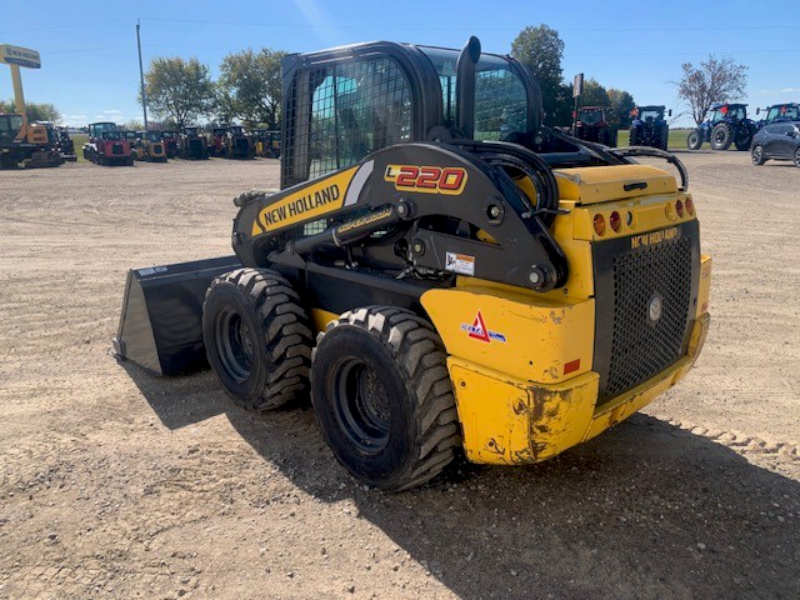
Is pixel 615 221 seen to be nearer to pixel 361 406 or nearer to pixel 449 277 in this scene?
pixel 449 277

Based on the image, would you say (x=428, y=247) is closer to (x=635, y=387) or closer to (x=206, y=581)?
(x=635, y=387)

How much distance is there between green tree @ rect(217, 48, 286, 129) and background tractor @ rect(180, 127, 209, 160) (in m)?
22.4

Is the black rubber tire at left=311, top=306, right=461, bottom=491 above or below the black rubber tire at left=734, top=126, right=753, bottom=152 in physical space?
below

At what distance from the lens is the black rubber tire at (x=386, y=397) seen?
3092mm

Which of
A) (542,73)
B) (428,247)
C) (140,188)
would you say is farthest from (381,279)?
(542,73)

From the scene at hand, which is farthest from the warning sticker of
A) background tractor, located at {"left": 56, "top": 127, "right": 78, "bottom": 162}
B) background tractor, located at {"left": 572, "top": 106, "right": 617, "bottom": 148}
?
background tractor, located at {"left": 56, "top": 127, "right": 78, "bottom": 162}

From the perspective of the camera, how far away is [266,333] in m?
4.06

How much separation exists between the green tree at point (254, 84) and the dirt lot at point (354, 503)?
5862 cm

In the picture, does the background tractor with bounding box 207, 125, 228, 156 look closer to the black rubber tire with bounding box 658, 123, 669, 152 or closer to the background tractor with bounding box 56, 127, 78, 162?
the background tractor with bounding box 56, 127, 78, 162

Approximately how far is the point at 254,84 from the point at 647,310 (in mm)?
62637

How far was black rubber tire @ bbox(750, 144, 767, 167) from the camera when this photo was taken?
24312 millimetres

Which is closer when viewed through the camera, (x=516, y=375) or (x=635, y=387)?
(x=516, y=375)

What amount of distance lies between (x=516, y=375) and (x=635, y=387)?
2.78 ft

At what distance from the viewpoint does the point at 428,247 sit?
10.9 ft
